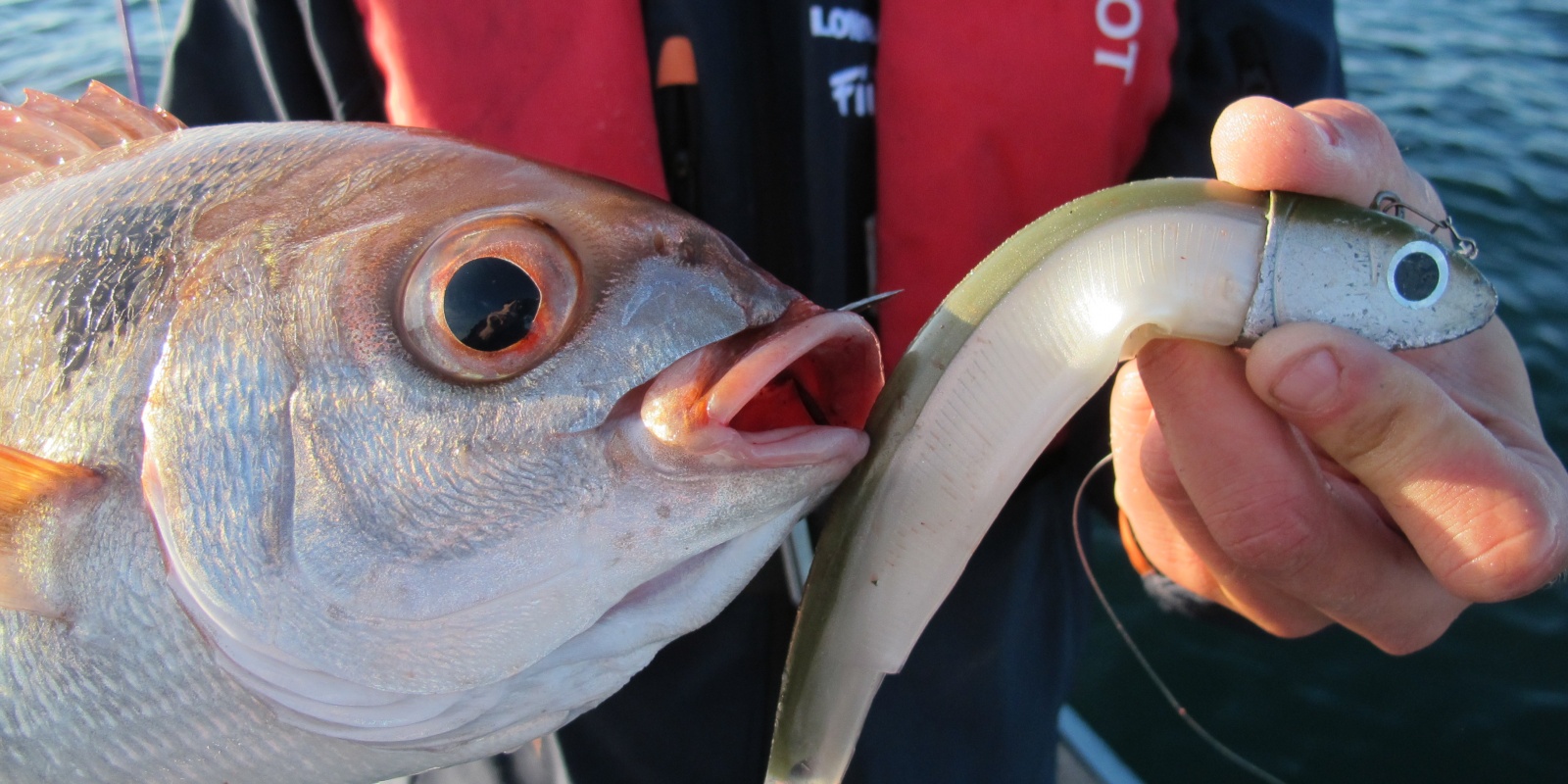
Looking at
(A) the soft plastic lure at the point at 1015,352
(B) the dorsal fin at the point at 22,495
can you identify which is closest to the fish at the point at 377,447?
(B) the dorsal fin at the point at 22,495

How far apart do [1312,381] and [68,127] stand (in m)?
1.87

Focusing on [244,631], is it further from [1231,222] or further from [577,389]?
[1231,222]

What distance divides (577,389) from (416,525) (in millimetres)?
237

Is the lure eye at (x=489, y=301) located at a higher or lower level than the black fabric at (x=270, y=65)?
lower

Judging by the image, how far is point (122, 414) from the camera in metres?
1.01

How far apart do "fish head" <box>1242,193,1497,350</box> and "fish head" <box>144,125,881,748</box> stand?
0.60 m

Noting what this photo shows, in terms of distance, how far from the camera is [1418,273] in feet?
3.66

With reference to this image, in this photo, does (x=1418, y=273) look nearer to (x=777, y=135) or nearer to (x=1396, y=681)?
(x=777, y=135)

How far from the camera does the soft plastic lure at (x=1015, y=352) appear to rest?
3.72 ft

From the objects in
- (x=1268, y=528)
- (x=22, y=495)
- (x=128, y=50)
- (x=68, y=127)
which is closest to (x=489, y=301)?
(x=22, y=495)

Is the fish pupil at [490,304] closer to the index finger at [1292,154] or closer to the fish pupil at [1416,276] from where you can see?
the index finger at [1292,154]

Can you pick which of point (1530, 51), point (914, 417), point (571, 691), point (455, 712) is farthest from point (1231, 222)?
point (1530, 51)

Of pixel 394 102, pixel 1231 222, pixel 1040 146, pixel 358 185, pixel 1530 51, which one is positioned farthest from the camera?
pixel 1530 51

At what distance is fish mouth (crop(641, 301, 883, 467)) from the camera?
0.92m
